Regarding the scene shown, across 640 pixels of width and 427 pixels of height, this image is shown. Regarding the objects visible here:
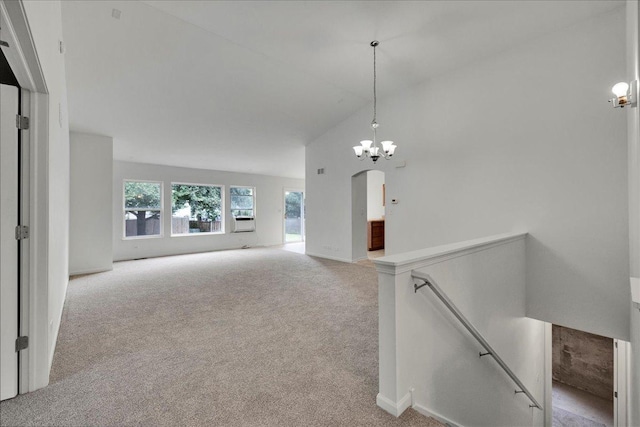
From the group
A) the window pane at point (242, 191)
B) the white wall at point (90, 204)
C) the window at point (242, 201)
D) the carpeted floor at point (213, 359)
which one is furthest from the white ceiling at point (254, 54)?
the carpeted floor at point (213, 359)

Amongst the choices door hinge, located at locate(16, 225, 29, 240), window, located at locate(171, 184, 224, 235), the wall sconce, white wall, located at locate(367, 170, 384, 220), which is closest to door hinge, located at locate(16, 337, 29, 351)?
door hinge, located at locate(16, 225, 29, 240)

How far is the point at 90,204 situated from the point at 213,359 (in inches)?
184

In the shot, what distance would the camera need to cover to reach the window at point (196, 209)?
754 cm

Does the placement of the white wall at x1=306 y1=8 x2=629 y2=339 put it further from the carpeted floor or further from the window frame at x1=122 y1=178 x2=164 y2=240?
the window frame at x1=122 y1=178 x2=164 y2=240

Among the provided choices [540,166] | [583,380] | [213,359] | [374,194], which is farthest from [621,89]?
[374,194]

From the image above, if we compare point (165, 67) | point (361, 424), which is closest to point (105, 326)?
point (361, 424)

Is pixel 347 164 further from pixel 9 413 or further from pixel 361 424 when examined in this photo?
pixel 9 413

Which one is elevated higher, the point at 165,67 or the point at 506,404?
the point at 165,67

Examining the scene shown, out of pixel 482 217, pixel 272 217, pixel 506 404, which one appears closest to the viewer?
pixel 506 404

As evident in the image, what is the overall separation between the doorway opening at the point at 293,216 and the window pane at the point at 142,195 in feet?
13.2

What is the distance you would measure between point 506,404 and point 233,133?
21.0ft

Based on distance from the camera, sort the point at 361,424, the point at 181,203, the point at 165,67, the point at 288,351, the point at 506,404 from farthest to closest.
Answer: the point at 181,203 → the point at 165,67 → the point at 506,404 → the point at 288,351 → the point at 361,424

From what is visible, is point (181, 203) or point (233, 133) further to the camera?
point (181, 203)

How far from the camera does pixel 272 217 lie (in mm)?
9453
